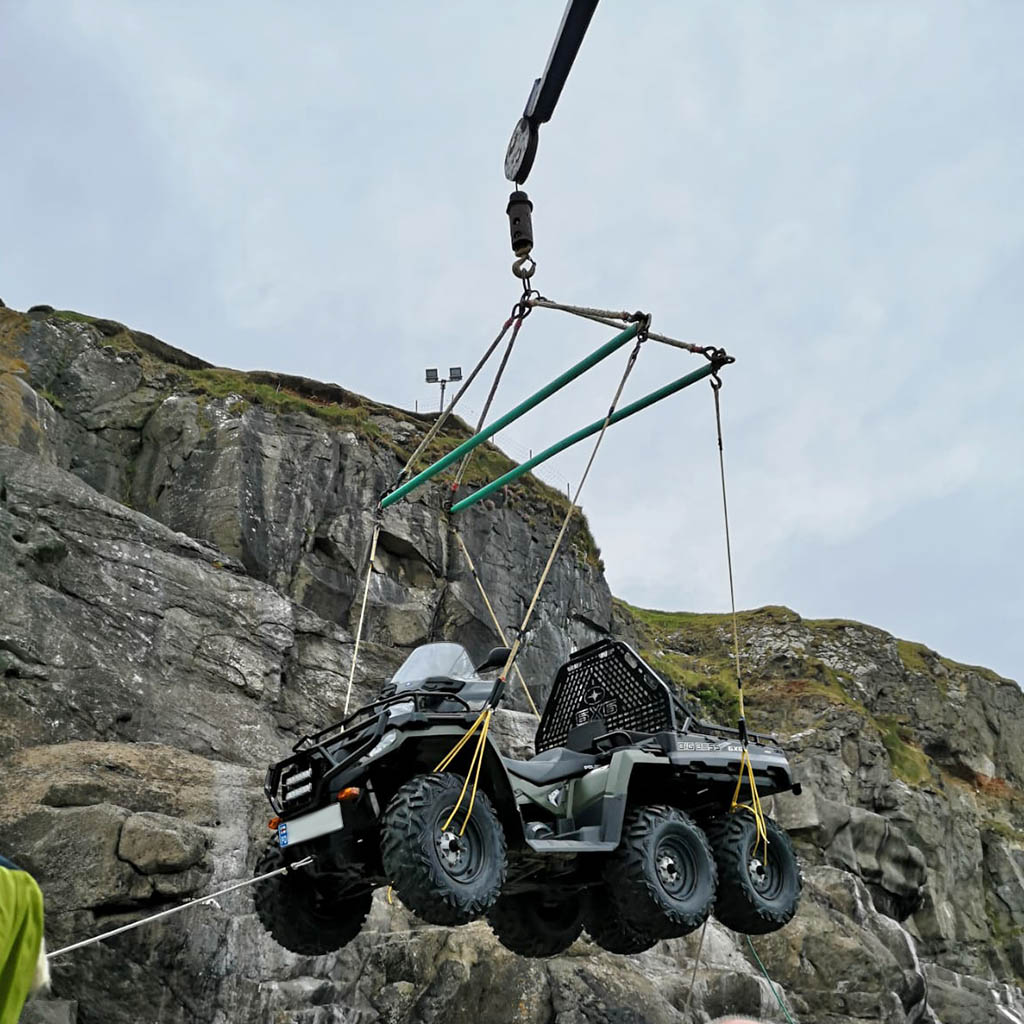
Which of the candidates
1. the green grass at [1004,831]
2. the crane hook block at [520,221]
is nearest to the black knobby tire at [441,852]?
the crane hook block at [520,221]

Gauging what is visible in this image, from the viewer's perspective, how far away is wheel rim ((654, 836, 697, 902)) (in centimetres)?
912

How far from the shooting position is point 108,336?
3638 centimetres

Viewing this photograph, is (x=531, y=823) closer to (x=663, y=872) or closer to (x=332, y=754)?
(x=663, y=872)

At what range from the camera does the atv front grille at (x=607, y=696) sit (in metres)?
10.9

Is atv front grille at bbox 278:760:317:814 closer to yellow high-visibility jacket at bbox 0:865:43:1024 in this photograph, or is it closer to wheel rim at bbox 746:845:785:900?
wheel rim at bbox 746:845:785:900

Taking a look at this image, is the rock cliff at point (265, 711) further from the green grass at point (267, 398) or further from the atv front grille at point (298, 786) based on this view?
the atv front grille at point (298, 786)

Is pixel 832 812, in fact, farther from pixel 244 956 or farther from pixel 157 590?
pixel 244 956

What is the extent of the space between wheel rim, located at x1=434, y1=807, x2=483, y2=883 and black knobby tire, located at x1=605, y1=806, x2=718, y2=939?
62.1 inches

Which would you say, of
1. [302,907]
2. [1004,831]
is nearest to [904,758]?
[1004,831]

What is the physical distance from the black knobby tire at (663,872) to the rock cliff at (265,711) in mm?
6159

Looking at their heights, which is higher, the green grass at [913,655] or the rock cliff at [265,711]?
the green grass at [913,655]

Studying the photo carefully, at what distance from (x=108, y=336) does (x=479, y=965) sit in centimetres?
2827

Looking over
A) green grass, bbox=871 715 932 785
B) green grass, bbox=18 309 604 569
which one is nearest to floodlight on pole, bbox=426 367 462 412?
green grass, bbox=18 309 604 569

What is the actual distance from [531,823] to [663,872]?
49.0 inches
